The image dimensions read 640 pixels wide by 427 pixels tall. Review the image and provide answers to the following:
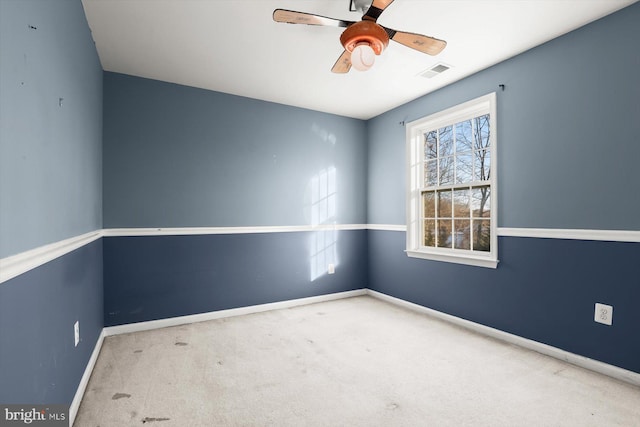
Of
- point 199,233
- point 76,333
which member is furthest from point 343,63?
point 76,333

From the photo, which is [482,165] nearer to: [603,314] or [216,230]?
[603,314]

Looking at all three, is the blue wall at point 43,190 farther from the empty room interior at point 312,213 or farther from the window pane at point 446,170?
the window pane at point 446,170

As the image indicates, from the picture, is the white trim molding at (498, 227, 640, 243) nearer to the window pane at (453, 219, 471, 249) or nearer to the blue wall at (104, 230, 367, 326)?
the window pane at (453, 219, 471, 249)

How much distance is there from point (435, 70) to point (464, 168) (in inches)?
42.7

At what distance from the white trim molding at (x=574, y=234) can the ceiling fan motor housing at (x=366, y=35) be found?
2084mm

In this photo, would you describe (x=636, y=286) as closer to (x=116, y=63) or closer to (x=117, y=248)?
(x=117, y=248)

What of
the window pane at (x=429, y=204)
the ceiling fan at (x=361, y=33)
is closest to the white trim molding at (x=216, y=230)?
the window pane at (x=429, y=204)

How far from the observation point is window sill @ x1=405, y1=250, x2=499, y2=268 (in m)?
3.15

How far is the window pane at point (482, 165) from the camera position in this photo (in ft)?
10.8

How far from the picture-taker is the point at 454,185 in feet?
11.9

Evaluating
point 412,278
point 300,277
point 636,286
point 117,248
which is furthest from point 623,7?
point 117,248

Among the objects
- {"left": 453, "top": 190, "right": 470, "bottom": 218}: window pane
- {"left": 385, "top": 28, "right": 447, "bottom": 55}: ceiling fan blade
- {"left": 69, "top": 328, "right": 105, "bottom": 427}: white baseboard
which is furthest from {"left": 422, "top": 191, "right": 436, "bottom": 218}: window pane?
{"left": 69, "top": 328, "right": 105, "bottom": 427}: white baseboard

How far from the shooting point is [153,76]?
3.37 meters

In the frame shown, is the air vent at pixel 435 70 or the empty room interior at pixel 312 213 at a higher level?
the air vent at pixel 435 70
